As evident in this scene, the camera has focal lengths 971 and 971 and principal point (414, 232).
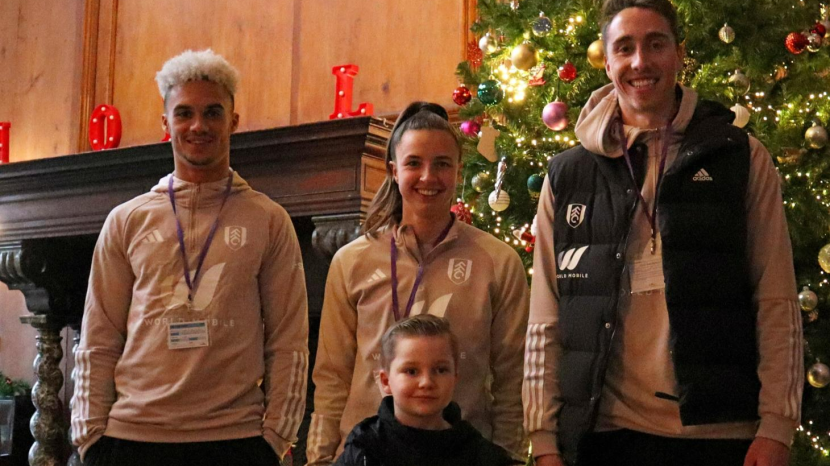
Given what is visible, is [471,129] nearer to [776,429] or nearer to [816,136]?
[816,136]

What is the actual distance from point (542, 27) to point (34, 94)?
367 cm

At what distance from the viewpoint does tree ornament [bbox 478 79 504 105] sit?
3.10 meters

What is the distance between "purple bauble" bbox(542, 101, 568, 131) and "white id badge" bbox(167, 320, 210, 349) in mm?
1319

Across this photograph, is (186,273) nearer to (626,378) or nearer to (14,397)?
(626,378)

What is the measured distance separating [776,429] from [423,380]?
2.11ft

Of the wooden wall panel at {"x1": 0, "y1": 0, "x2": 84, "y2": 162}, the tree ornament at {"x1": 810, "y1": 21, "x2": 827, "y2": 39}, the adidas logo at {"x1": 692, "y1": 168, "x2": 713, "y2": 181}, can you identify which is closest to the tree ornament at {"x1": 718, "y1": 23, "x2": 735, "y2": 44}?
the tree ornament at {"x1": 810, "y1": 21, "x2": 827, "y2": 39}

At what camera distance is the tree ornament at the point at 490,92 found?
310cm

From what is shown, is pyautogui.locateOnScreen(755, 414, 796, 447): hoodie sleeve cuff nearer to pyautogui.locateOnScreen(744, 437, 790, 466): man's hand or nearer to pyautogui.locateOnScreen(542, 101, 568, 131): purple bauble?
pyautogui.locateOnScreen(744, 437, 790, 466): man's hand

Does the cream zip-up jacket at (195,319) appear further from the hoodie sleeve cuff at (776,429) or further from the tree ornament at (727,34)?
the tree ornament at (727,34)

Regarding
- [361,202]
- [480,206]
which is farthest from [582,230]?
[361,202]

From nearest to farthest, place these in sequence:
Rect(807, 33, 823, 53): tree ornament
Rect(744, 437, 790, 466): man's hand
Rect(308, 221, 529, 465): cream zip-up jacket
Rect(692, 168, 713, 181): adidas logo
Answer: Rect(744, 437, 790, 466): man's hand < Rect(692, 168, 713, 181): adidas logo < Rect(308, 221, 529, 465): cream zip-up jacket < Rect(807, 33, 823, 53): tree ornament

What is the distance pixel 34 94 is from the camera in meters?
5.63

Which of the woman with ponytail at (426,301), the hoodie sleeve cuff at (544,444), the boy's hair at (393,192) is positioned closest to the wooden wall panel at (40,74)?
the boy's hair at (393,192)

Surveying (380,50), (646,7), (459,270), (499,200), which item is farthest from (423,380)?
(380,50)
